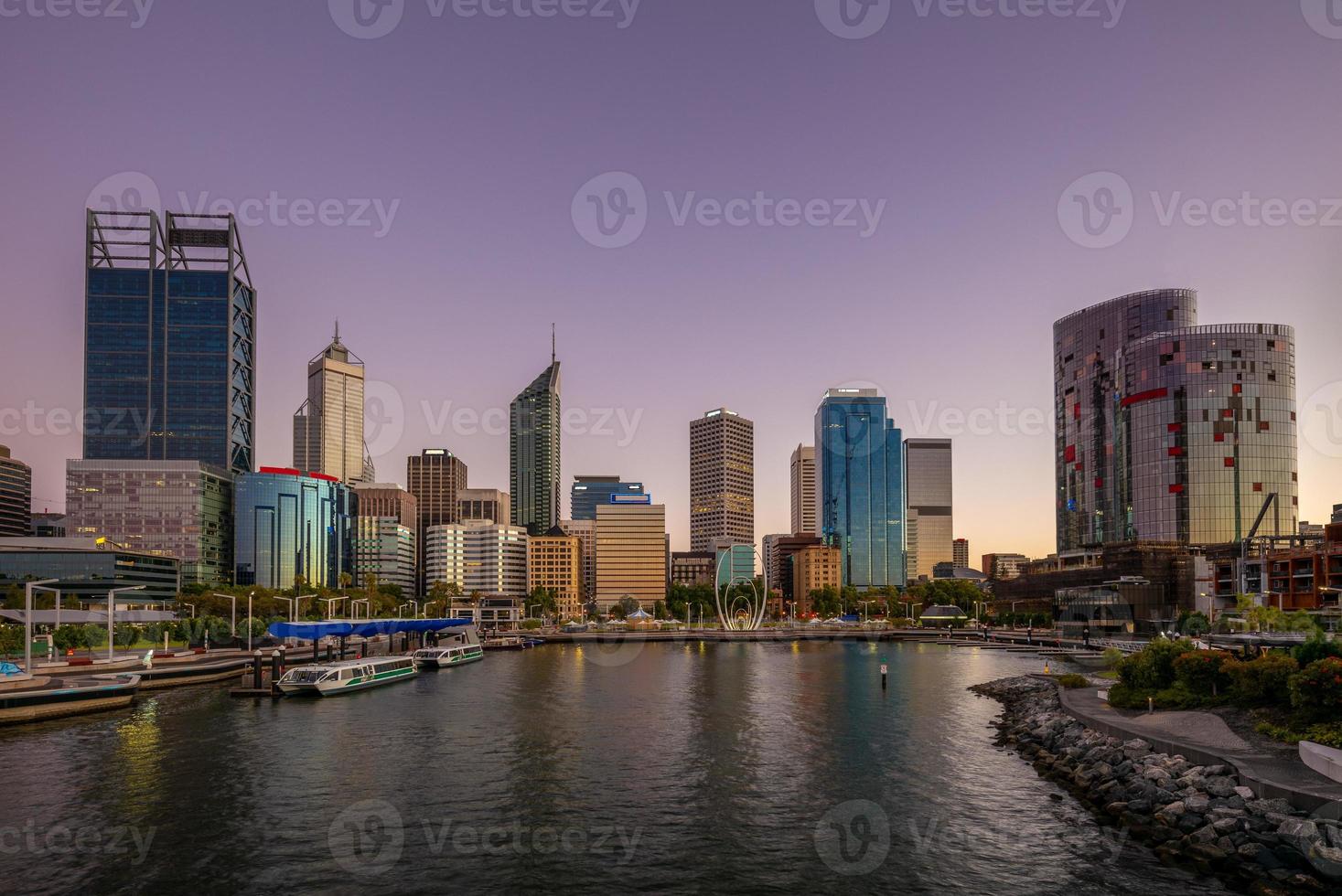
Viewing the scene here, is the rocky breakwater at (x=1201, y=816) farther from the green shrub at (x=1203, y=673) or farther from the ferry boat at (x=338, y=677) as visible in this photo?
the ferry boat at (x=338, y=677)

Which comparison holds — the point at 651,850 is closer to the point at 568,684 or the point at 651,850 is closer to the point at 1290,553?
the point at 568,684

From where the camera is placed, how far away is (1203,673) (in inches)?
2253

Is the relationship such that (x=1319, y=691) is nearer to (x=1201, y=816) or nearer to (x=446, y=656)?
(x=1201, y=816)

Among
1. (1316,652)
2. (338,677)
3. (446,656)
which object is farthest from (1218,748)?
(446,656)

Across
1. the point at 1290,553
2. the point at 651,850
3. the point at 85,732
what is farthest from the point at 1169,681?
the point at 1290,553

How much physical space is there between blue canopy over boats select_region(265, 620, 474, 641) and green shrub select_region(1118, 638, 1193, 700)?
327ft

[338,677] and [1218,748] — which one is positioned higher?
[1218,748]

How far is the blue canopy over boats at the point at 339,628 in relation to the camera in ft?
369

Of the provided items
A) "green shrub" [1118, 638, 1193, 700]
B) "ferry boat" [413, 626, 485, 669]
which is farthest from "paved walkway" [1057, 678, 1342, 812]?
"ferry boat" [413, 626, 485, 669]

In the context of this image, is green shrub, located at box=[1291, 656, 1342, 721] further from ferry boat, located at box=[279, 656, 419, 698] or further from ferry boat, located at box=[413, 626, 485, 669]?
ferry boat, located at box=[413, 626, 485, 669]

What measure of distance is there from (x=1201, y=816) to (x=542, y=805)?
32.8 metres

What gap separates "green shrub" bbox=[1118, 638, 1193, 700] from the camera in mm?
61625

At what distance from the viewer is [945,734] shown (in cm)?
6744

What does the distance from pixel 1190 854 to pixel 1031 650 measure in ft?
441
